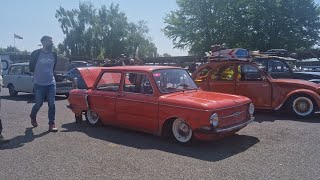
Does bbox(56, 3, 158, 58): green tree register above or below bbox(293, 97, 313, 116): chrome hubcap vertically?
above

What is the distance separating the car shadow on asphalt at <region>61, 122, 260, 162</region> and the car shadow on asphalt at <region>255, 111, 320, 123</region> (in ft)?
7.95

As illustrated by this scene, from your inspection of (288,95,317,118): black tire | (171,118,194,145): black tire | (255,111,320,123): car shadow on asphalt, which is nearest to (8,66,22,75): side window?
(255,111,320,123): car shadow on asphalt

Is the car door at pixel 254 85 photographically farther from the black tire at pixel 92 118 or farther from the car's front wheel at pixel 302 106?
the black tire at pixel 92 118

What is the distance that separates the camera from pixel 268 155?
595cm

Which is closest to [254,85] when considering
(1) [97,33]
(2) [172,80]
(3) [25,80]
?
(2) [172,80]

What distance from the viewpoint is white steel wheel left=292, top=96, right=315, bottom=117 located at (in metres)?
9.41

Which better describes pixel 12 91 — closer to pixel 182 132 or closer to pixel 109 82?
pixel 109 82

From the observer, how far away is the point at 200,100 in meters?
6.41

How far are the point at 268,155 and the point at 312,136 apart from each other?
1899 mm

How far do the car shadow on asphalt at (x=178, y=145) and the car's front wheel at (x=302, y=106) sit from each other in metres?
2.96

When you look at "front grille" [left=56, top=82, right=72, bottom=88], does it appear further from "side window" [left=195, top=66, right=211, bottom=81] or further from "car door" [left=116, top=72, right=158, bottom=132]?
"car door" [left=116, top=72, right=158, bottom=132]

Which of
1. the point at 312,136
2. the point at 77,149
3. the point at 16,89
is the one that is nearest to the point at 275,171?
the point at 312,136

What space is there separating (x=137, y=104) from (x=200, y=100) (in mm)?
1374

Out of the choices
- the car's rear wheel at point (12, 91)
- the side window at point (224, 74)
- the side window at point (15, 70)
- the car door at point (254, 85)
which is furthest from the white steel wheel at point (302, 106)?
the car's rear wheel at point (12, 91)
